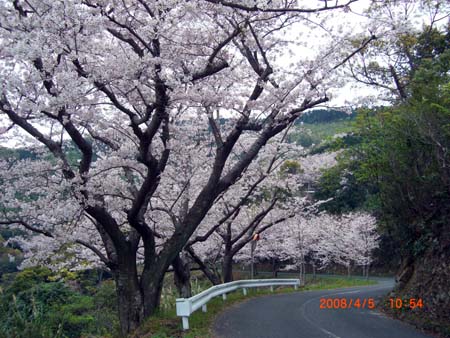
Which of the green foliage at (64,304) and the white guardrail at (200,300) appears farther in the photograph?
the green foliage at (64,304)

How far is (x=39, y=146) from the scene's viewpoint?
12875mm

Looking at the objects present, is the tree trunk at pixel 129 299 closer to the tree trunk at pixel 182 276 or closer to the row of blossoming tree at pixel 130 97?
the row of blossoming tree at pixel 130 97

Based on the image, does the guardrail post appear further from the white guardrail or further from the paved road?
the paved road

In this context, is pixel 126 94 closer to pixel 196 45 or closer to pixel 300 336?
pixel 196 45

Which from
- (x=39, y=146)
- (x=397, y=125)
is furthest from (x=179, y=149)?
(x=397, y=125)

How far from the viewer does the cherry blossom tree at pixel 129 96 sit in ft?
27.7

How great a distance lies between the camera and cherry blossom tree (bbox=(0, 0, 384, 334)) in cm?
844

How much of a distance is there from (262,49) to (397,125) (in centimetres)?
567
